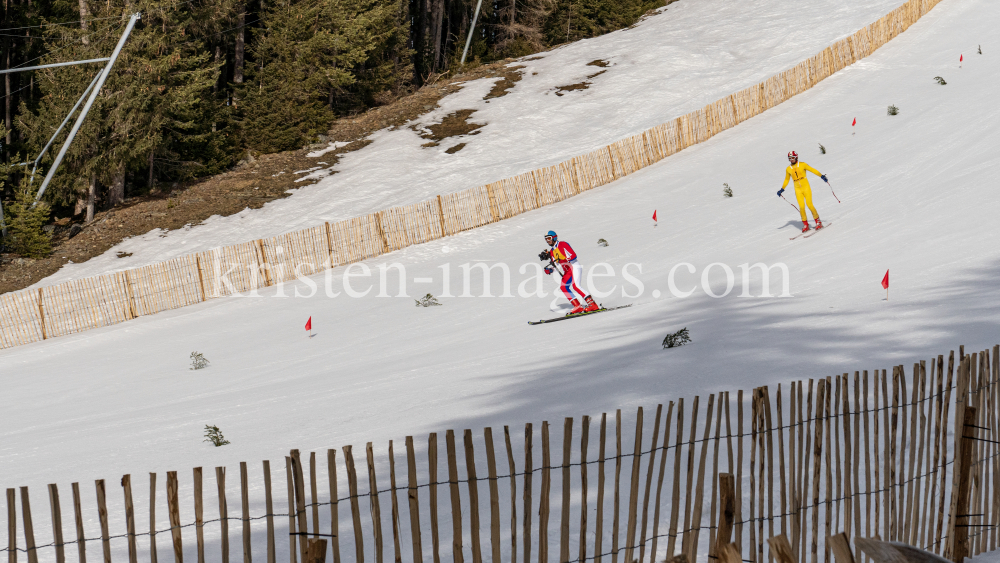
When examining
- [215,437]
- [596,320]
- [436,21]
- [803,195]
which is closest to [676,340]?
[596,320]

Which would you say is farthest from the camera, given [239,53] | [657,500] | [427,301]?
[239,53]

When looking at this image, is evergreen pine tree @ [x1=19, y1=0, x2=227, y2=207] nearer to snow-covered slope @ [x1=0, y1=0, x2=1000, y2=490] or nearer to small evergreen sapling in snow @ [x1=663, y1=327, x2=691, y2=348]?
snow-covered slope @ [x1=0, y1=0, x2=1000, y2=490]

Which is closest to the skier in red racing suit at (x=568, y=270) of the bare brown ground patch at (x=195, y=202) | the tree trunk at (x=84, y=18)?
the bare brown ground patch at (x=195, y=202)

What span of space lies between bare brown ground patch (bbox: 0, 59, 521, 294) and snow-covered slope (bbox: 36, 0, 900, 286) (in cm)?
69

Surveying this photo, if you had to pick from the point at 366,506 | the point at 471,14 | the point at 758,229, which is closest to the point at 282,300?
the point at 758,229

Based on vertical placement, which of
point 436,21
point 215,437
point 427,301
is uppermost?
point 436,21

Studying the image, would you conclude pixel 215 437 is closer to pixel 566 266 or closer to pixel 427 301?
pixel 566 266

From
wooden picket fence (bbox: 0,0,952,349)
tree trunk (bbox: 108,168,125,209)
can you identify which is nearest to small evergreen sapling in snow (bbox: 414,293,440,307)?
wooden picket fence (bbox: 0,0,952,349)

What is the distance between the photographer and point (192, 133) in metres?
32.8

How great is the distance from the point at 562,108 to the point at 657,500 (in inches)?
1249

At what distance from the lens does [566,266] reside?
1477 cm

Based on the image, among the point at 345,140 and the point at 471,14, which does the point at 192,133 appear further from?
the point at 471,14

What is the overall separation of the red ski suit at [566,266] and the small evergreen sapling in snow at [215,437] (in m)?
7.40

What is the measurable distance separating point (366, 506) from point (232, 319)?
43.1ft
